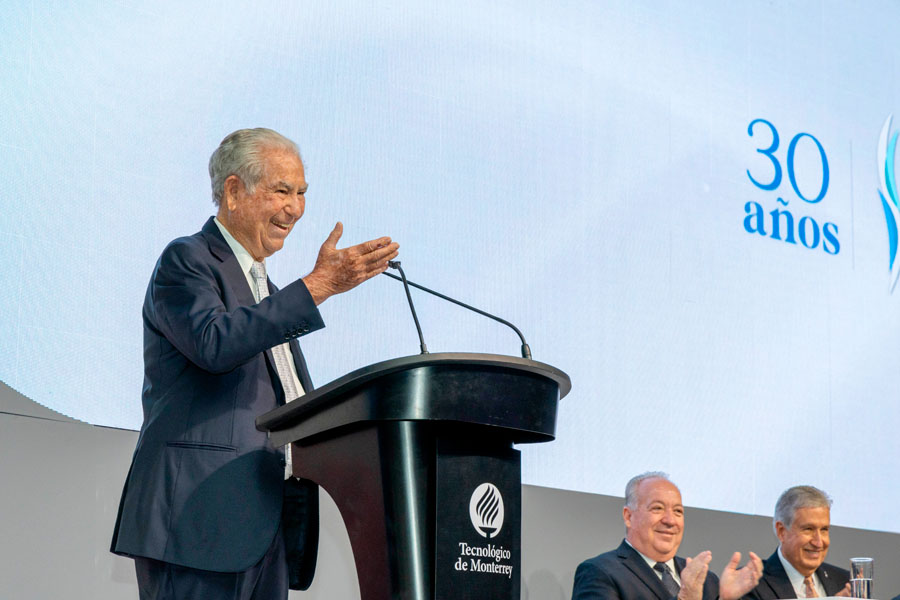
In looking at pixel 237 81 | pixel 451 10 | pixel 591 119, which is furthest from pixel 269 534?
pixel 591 119

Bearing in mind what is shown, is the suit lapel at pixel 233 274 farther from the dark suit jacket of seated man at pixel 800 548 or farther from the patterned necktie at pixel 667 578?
the dark suit jacket of seated man at pixel 800 548

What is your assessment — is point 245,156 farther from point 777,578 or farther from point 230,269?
point 777,578

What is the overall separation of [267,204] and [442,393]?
562 millimetres

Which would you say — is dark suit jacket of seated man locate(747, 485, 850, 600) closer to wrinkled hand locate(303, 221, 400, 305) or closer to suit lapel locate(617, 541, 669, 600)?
suit lapel locate(617, 541, 669, 600)

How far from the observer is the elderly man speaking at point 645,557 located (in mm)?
3410

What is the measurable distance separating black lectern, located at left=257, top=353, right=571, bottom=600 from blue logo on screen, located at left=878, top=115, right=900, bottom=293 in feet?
11.1

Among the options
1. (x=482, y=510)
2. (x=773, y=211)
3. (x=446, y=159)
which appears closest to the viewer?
(x=482, y=510)

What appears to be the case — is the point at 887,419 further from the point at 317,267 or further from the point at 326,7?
the point at 317,267

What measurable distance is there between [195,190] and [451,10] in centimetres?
104

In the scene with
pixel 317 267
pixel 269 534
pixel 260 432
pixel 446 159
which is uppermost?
pixel 446 159

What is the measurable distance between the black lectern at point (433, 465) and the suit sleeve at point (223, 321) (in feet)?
0.38

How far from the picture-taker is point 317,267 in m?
1.65

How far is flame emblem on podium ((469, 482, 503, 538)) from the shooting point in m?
1.52

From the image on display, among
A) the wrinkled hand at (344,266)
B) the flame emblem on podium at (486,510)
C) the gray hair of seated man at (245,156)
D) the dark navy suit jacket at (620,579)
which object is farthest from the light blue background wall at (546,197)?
the flame emblem on podium at (486,510)
